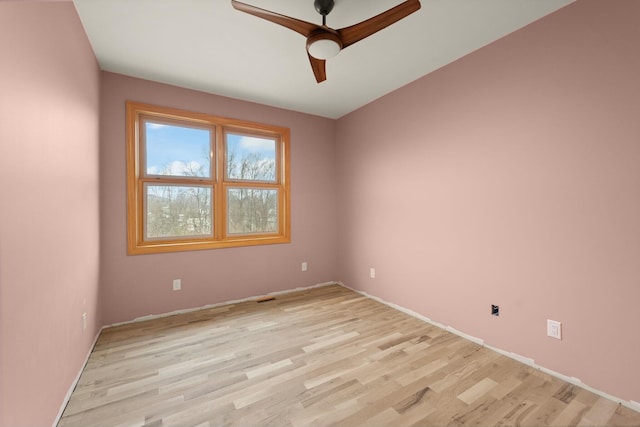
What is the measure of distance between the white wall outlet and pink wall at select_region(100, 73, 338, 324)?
103 inches

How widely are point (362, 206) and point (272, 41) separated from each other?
7.18 ft

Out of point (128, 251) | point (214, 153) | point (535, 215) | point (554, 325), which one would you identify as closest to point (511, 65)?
point (535, 215)

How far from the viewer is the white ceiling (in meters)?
1.81

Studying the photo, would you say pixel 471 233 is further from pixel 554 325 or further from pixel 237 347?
pixel 237 347

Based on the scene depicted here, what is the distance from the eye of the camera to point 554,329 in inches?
72.4

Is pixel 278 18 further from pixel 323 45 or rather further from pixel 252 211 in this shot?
pixel 252 211

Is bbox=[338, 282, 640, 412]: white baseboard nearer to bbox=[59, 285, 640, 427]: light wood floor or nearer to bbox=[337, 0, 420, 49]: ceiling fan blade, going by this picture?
bbox=[59, 285, 640, 427]: light wood floor

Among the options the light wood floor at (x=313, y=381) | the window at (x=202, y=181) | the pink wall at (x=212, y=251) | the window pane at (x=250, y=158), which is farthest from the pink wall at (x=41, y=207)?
the window pane at (x=250, y=158)

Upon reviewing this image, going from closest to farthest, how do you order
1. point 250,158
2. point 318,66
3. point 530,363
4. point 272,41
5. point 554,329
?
point 554,329, point 530,363, point 318,66, point 272,41, point 250,158

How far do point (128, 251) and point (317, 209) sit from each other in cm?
235

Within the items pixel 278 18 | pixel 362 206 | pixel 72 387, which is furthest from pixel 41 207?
pixel 362 206

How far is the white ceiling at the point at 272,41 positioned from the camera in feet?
5.93

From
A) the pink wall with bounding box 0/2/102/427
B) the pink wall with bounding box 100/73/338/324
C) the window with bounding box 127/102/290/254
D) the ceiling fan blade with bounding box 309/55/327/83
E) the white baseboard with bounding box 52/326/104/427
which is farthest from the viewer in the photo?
the window with bounding box 127/102/290/254

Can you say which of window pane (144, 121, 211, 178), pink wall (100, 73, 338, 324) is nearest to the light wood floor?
pink wall (100, 73, 338, 324)
